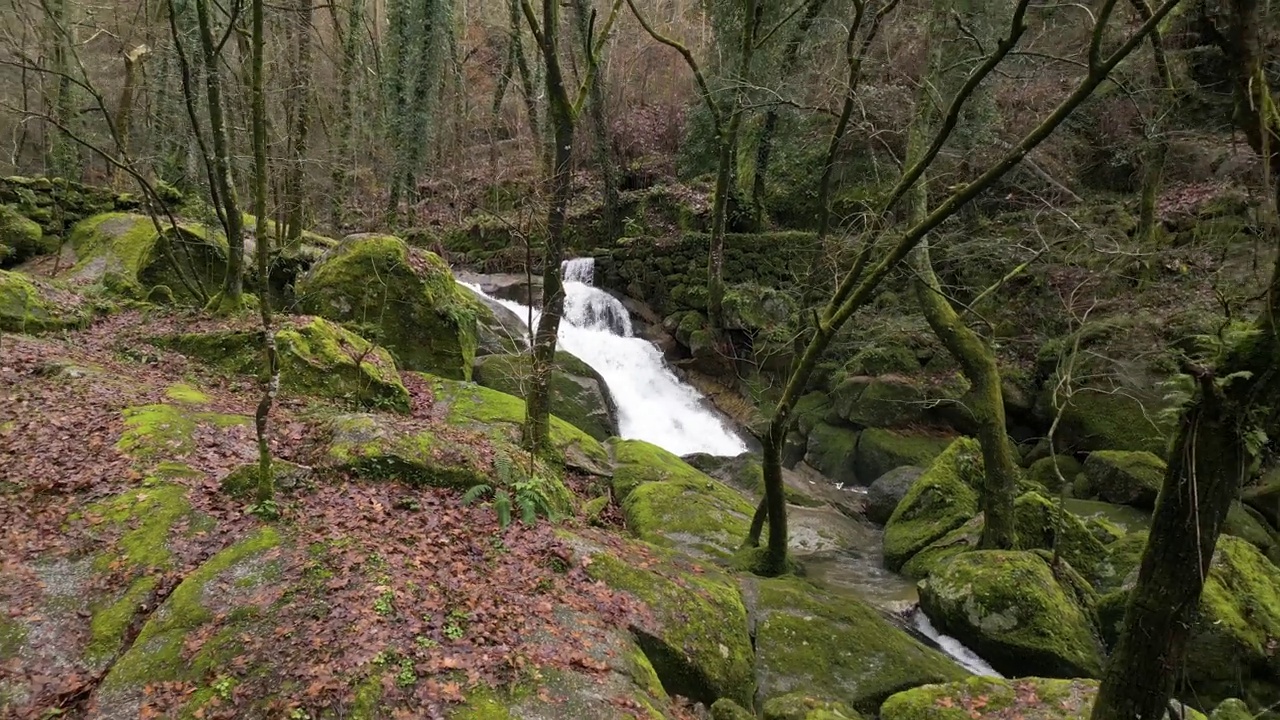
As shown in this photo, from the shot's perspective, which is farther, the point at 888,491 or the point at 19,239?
the point at 19,239

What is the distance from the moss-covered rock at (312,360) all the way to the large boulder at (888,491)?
334 inches

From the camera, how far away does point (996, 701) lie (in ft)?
16.0

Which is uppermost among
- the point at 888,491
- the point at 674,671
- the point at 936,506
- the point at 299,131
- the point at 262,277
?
the point at 299,131

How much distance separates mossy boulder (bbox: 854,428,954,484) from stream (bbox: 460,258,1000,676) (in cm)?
64

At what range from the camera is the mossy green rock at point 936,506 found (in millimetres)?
9602

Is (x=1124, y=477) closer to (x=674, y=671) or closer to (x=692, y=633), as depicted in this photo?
(x=692, y=633)

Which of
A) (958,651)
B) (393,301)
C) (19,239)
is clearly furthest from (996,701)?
(19,239)

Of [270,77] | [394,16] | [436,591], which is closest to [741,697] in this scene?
[436,591]

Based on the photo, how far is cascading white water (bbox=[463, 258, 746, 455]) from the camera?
1575cm

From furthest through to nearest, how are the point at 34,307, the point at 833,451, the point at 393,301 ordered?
the point at 833,451, the point at 393,301, the point at 34,307

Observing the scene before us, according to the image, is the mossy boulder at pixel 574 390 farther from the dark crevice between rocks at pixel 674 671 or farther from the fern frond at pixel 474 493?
the dark crevice between rocks at pixel 674 671

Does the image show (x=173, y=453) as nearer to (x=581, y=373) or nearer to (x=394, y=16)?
(x=581, y=373)

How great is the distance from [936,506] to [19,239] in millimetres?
17030

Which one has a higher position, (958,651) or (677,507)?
(677,507)
